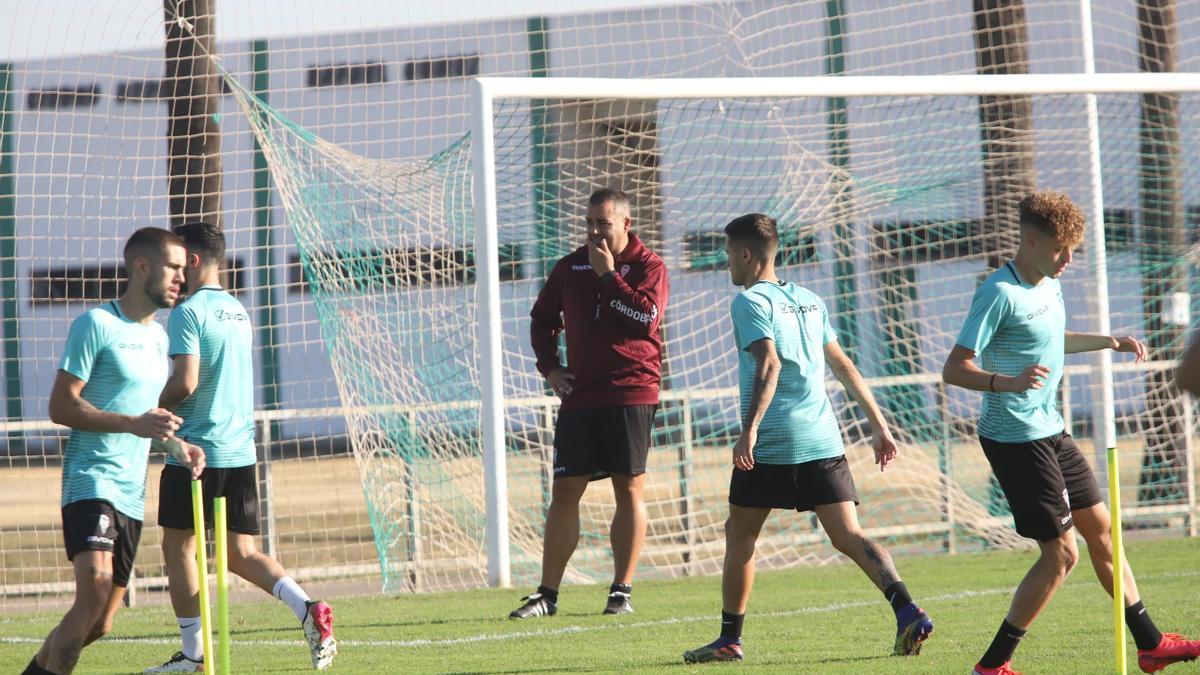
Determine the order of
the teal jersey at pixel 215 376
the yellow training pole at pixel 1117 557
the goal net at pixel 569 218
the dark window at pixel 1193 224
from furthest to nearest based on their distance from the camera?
the dark window at pixel 1193 224, the goal net at pixel 569 218, the teal jersey at pixel 215 376, the yellow training pole at pixel 1117 557

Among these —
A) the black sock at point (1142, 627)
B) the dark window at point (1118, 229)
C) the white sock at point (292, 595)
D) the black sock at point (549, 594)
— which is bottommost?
the black sock at point (549, 594)

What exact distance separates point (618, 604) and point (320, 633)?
2.24 meters

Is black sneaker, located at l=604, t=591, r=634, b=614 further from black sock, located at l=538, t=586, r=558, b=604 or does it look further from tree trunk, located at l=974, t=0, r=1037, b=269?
tree trunk, located at l=974, t=0, r=1037, b=269

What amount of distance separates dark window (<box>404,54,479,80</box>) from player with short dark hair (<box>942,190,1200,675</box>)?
6.13 m

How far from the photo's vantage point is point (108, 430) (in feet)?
15.5

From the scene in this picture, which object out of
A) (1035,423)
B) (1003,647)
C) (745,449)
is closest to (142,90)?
(745,449)

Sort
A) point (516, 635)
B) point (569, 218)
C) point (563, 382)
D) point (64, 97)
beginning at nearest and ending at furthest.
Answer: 1. point (516, 635)
2. point (563, 382)
3. point (64, 97)
4. point (569, 218)

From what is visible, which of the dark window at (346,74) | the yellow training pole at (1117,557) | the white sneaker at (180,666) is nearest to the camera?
the yellow training pole at (1117,557)

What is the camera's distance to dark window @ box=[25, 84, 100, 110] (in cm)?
→ 976

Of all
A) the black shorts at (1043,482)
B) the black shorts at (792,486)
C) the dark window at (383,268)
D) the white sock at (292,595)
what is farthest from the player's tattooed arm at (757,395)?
the dark window at (383,268)

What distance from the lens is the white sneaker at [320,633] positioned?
19.4ft

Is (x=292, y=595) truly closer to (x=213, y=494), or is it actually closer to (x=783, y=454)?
(x=213, y=494)

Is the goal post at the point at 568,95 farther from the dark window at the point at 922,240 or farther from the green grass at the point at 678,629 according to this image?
the dark window at the point at 922,240

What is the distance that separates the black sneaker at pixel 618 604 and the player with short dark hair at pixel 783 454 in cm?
184
